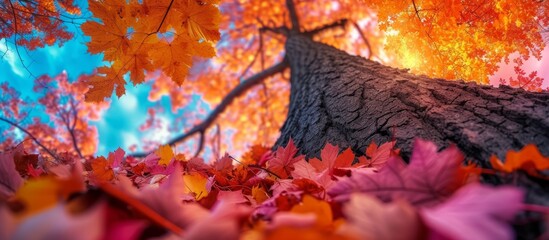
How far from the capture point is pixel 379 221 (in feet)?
1.01

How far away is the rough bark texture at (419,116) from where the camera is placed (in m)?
0.69


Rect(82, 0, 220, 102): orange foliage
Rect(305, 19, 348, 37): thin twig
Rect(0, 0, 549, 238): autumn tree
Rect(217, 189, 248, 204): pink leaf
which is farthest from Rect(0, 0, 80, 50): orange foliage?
Rect(305, 19, 348, 37): thin twig

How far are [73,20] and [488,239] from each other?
1648mm

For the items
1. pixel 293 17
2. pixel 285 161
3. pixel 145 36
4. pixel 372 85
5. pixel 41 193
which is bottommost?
pixel 41 193

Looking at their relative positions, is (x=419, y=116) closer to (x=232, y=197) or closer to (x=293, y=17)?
(x=232, y=197)

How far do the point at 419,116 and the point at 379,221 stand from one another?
83 centimetres

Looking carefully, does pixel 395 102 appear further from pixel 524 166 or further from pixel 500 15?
pixel 500 15

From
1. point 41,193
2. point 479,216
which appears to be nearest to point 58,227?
point 41,193

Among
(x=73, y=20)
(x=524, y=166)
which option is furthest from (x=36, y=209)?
(x=73, y=20)

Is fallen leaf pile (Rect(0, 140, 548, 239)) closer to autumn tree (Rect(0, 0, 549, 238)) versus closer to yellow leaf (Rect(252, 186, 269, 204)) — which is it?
autumn tree (Rect(0, 0, 549, 238))

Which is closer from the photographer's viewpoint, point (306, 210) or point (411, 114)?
point (306, 210)

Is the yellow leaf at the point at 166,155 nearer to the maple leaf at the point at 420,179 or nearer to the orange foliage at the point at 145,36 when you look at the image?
the orange foliage at the point at 145,36

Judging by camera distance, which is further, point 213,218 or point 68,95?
Answer: point 68,95

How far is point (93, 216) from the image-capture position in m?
0.27
